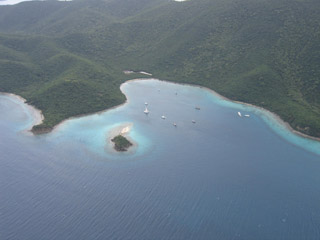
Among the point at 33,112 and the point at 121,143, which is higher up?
the point at 121,143

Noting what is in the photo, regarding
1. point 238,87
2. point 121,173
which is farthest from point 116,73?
point 121,173

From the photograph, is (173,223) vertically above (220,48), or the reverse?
(220,48)

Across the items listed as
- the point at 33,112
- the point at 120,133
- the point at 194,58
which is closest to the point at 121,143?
the point at 120,133

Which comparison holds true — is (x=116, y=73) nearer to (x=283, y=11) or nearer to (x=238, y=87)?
(x=238, y=87)

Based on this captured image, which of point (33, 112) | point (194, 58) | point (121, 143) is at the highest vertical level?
point (194, 58)

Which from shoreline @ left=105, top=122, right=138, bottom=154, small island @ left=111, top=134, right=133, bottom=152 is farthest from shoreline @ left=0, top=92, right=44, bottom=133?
small island @ left=111, top=134, right=133, bottom=152

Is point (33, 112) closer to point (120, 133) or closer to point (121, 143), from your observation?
point (120, 133)

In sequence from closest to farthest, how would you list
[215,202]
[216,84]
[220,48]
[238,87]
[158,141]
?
1. [215,202]
2. [158,141]
3. [238,87]
4. [216,84]
5. [220,48]

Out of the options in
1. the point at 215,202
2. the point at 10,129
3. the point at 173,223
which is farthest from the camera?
the point at 10,129
